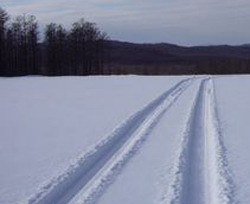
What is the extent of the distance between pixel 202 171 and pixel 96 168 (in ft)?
5.33

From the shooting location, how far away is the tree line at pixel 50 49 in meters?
81.3

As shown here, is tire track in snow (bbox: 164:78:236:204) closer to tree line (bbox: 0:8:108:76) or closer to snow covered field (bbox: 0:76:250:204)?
snow covered field (bbox: 0:76:250:204)

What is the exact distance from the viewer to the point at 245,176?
8227mm

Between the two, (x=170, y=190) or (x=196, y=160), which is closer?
(x=170, y=190)

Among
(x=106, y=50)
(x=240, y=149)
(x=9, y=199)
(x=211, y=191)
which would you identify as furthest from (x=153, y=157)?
(x=106, y=50)

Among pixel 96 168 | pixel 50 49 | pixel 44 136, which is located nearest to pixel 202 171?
pixel 96 168

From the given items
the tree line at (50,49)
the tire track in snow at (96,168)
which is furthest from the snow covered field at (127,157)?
the tree line at (50,49)

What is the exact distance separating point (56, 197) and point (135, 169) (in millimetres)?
1929

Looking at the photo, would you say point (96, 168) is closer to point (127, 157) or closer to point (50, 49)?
point (127, 157)

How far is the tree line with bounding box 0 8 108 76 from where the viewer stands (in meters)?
81.3

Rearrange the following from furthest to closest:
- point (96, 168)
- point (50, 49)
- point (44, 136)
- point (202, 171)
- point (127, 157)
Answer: point (50, 49) → point (44, 136) → point (127, 157) → point (96, 168) → point (202, 171)

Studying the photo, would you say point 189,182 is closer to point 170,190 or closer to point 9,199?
point 170,190

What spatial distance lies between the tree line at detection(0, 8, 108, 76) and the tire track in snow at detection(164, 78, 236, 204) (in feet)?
224

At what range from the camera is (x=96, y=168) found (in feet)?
28.9
